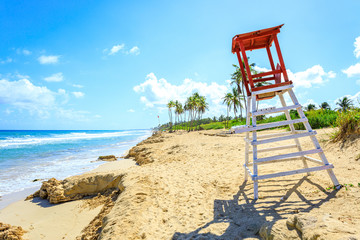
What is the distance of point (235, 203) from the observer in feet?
13.9

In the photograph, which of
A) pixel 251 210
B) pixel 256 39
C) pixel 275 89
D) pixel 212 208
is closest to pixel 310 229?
pixel 251 210

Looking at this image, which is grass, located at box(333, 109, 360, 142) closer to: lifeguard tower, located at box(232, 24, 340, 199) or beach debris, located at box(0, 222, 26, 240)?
lifeguard tower, located at box(232, 24, 340, 199)

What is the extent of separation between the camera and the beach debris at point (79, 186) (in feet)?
24.6

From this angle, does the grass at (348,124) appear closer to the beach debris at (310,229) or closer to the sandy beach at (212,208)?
the sandy beach at (212,208)

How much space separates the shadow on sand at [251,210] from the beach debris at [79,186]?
4.87 meters

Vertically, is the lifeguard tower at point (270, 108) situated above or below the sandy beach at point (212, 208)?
above

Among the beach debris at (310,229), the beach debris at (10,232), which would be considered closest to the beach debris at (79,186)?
the beach debris at (10,232)

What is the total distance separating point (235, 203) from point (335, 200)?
6.20 ft

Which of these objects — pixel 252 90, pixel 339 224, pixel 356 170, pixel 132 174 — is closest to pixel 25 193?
pixel 132 174

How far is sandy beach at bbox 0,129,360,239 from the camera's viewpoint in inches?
103

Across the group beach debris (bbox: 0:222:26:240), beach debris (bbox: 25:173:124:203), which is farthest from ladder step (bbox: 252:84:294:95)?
beach debris (bbox: 0:222:26:240)

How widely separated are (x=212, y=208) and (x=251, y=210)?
0.94m

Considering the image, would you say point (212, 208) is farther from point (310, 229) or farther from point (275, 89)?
point (275, 89)

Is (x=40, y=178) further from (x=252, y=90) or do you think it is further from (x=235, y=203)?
(x=252, y=90)
